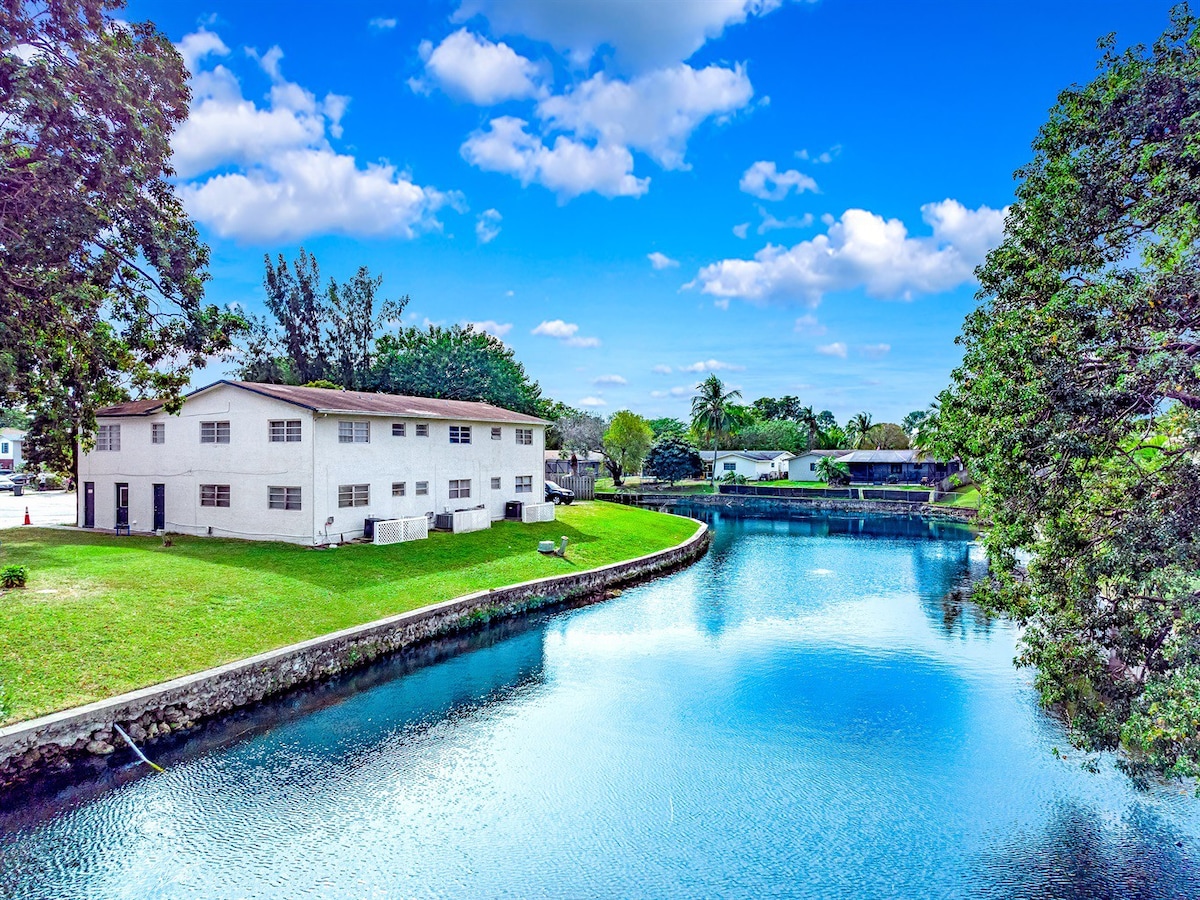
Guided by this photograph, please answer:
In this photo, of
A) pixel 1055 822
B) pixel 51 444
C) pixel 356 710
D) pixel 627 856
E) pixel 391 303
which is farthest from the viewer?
pixel 391 303

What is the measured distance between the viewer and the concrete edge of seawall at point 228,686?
38.2ft

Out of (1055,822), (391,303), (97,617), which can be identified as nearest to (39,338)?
(97,617)

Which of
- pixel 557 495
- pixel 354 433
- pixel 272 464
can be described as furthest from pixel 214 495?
pixel 557 495

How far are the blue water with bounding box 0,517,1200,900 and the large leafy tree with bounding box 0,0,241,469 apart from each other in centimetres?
921

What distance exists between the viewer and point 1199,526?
795 centimetres

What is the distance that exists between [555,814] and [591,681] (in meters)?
6.47

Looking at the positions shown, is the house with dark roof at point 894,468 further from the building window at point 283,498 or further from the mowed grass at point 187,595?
the building window at point 283,498

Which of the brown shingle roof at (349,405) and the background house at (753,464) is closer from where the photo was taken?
the brown shingle roof at (349,405)

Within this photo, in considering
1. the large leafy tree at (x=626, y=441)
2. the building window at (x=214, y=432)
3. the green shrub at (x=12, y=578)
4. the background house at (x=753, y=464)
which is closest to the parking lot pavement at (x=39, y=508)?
the building window at (x=214, y=432)

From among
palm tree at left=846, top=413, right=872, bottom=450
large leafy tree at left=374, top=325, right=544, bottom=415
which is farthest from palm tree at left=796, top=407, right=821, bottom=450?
large leafy tree at left=374, top=325, right=544, bottom=415

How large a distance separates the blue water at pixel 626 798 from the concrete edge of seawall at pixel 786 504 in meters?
41.6

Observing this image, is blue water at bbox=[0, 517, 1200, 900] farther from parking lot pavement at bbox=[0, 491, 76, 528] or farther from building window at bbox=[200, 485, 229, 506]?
parking lot pavement at bbox=[0, 491, 76, 528]

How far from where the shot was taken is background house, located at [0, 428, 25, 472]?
7306 centimetres

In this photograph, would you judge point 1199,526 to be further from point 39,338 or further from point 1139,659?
point 39,338
